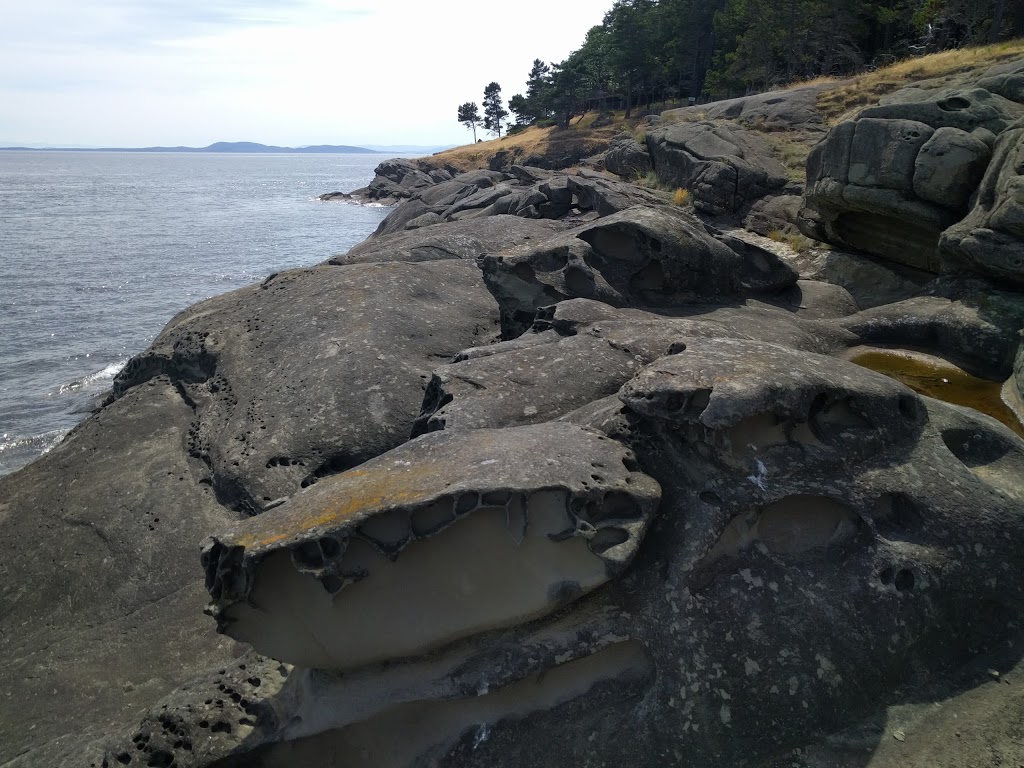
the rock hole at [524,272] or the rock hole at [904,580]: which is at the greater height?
the rock hole at [524,272]

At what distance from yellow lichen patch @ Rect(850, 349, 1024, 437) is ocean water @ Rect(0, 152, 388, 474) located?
48.3 feet

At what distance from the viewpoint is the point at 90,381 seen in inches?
764

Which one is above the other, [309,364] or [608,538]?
[309,364]

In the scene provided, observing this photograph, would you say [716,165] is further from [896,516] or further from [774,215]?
[896,516]

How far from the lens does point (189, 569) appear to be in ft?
25.7

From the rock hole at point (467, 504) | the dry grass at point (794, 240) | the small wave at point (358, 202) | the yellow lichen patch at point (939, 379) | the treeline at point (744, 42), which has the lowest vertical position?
the small wave at point (358, 202)

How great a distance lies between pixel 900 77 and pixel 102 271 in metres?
36.3

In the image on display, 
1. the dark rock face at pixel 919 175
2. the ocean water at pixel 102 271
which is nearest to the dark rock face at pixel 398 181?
the ocean water at pixel 102 271

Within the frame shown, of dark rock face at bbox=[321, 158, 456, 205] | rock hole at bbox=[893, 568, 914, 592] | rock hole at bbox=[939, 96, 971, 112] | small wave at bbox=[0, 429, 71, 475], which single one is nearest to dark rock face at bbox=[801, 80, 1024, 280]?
rock hole at bbox=[939, 96, 971, 112]

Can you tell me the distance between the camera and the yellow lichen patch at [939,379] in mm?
8781

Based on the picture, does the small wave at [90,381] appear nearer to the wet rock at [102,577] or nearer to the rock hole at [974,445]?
the wet rock at [102,577]

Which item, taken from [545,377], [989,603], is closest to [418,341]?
[545,377]

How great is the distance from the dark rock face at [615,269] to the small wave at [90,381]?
12524 millimetres

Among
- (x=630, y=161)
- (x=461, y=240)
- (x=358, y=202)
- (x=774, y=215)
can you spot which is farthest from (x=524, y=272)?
(x=358, y=202)
